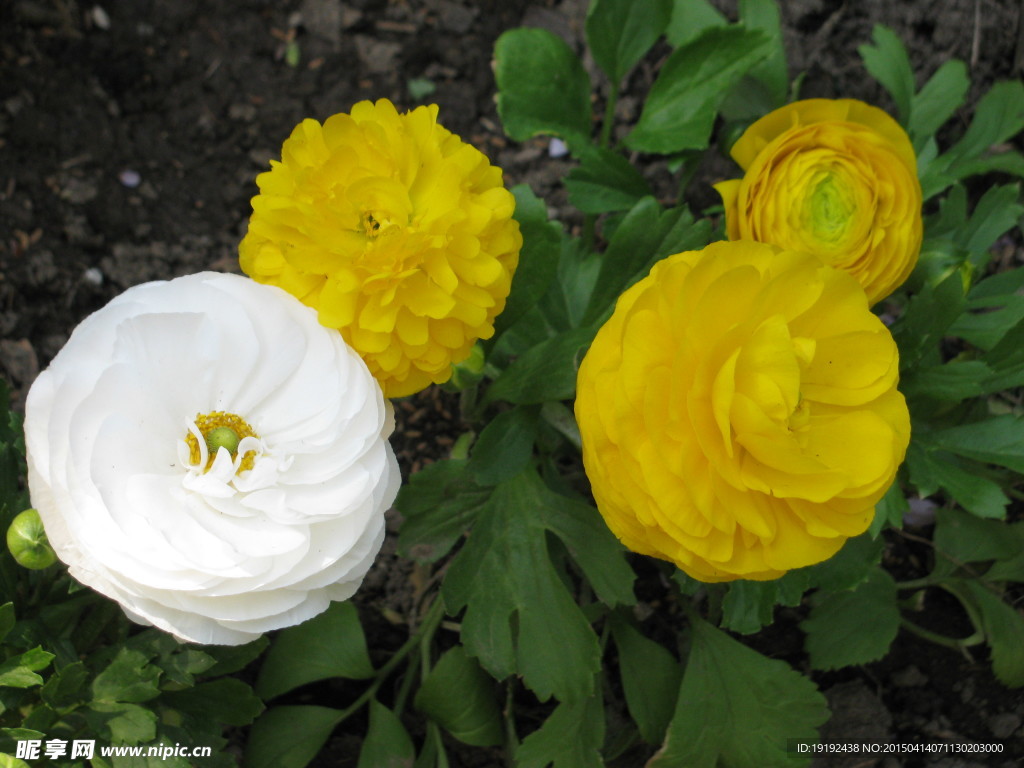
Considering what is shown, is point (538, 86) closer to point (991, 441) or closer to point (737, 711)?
point (991, 441)

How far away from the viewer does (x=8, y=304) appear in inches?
59.4

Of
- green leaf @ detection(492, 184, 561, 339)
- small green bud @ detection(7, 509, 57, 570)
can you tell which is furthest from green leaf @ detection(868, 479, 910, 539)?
small green bud @ detection(7, 509, 57, 570)

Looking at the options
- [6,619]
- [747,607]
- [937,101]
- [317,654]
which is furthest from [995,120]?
[6,619]

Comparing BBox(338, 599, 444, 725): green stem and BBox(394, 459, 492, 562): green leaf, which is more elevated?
BBox(394, 459, 492, 562): green leaf

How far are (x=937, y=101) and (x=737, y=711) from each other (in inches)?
43.3

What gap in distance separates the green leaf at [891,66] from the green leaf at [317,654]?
4.19ft

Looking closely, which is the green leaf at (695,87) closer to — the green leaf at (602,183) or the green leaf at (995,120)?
the green leaf at (602,183)

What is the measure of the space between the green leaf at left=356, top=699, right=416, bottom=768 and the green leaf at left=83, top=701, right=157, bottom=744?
0.39m

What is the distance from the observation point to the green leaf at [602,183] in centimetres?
131

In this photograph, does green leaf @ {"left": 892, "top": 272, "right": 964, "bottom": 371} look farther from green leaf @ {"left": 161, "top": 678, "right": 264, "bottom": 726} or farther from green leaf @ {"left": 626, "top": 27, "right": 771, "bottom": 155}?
green leaf @ {"left": 161, "top": 678, "right": 264, "bottom": 726}

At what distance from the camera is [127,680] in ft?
3.13

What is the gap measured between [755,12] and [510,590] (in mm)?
1034

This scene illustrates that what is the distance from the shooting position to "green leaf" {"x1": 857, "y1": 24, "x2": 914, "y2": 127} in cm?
148

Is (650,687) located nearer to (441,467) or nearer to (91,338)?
(441,467)
